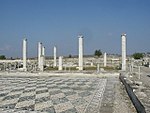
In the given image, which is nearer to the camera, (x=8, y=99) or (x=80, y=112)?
(x=80, y=112)

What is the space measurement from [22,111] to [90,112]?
61.2 inches

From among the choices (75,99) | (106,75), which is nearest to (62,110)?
(75,99)

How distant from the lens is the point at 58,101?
7.18 m

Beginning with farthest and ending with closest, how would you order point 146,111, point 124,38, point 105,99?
point 124,38, point 105,99, point 146,111

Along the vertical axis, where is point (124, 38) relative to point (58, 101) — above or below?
above

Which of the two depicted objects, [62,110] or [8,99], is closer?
[62,110]

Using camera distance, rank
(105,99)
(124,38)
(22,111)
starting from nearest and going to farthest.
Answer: (22,111) → (105,99) → (124,38)

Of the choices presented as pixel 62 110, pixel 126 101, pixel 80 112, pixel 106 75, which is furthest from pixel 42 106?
pixel 106 75

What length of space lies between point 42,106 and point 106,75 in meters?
12.4

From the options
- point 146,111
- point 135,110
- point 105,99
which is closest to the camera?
Answer: point 146,111

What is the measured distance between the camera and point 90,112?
584 centimetres

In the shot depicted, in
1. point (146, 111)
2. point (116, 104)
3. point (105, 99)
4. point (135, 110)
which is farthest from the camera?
point (105, 99)

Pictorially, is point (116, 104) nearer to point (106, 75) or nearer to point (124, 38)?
point (106, 75)

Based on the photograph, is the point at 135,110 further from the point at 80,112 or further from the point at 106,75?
the point at 106,75
